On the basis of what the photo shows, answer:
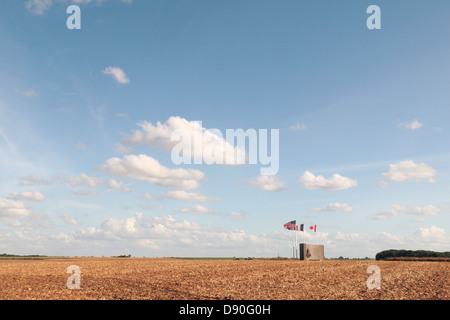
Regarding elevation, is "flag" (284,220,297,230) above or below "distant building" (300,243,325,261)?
above

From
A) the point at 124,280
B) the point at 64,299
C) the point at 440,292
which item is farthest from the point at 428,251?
the point at 64,299

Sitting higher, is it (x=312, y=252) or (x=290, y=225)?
(x=290, y=225)

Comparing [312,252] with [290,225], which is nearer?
[312,252]

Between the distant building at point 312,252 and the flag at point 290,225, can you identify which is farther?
the flag at point 290,225

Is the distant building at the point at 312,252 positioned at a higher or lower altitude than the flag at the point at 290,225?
lower

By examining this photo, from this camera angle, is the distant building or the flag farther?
the flag
